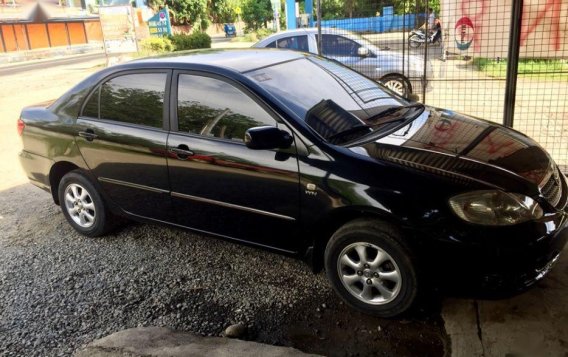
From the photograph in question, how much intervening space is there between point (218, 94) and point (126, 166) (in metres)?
1.06

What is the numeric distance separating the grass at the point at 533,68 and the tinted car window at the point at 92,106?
5111 mm

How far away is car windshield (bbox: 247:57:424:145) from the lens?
327 cm

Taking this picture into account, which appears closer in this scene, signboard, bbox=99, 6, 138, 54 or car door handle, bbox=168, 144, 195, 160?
car door handle, bbox=168, 144, 195, 160

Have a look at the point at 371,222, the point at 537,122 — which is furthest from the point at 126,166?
the point at 537,122

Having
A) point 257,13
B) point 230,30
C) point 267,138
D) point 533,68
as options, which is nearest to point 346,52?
point 533,68

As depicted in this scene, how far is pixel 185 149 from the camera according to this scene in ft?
11.7

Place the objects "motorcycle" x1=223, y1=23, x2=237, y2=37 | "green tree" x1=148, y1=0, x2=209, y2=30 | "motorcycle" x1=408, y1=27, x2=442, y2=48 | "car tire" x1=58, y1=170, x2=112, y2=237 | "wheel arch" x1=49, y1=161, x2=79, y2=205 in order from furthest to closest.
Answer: "motorcycle" x1=223, y1=23, x2=237, y2=37, "green tree" x1=148, y1=0, x2=209, y2=30, "motorcycle" x1=408, y1=27, x2=442, y2=48, "wheel arch" x1=49, y1=161, x2=79, y2=205, "car tire" x1=58, y1=170, x2=112, y2=237

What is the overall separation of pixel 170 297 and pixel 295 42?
274 inches

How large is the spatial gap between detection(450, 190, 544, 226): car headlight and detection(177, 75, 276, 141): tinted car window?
1.30 m

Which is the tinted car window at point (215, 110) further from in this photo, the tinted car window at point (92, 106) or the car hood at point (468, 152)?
the tinted car window at point (92, 106)

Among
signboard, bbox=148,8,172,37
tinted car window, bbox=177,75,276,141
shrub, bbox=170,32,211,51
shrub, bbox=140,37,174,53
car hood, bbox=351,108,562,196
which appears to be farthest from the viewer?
signboard, bbox=148,8,172,37

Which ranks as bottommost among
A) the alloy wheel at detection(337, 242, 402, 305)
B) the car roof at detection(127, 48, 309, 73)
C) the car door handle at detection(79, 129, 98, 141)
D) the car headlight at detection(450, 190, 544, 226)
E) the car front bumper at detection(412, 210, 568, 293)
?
the alloy wheel at detection(337, 242, 402, 305)

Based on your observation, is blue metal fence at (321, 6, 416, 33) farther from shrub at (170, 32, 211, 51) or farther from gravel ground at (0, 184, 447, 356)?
shrub at (170, 32, 211, 51)

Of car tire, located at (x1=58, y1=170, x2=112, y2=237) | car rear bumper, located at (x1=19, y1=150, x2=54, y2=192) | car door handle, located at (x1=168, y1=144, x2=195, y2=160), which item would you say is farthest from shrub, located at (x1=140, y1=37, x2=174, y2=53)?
car door handle, located at (x1=168, y1=144, x2=195, y2=160)
